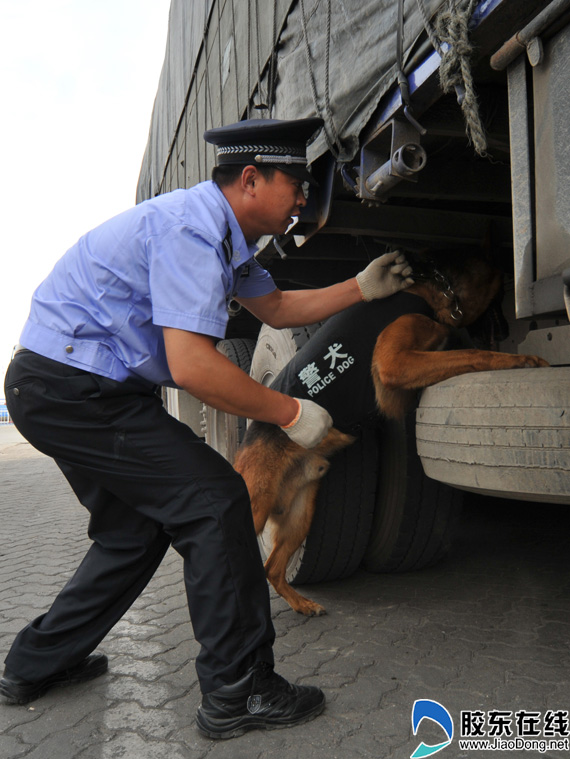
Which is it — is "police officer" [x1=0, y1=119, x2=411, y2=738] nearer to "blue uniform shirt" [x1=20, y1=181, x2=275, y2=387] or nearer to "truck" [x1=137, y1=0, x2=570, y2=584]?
"blue uniform shirt" [x1=20, y1=181, x2=275, y2=387]

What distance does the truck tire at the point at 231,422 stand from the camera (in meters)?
4.53

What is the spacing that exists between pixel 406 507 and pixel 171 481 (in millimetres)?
1546

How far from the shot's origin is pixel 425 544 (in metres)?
3.34

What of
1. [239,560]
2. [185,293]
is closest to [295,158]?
[185,293]

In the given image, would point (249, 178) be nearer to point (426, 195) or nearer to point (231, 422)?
point (426, 195)

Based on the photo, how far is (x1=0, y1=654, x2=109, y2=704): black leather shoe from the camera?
2.19 metres

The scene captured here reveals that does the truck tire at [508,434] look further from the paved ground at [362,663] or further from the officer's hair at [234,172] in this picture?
the officer's hair at [234,172]

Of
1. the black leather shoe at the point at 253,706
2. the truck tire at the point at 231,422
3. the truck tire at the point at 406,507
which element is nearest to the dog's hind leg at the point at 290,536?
the truck tire at the point at 406,507

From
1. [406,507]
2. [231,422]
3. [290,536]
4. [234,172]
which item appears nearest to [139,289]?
[234,172]

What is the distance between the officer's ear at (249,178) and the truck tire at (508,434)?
0.95 meters

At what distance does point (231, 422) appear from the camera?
15.3ft

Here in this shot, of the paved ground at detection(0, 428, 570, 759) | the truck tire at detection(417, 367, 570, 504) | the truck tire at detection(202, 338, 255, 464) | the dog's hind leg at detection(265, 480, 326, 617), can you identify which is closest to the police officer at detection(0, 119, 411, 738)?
the paved ground at detection(0, 428, 570, 759)

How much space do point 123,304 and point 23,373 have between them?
40 cm

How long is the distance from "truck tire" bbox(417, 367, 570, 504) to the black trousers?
2.29ft
